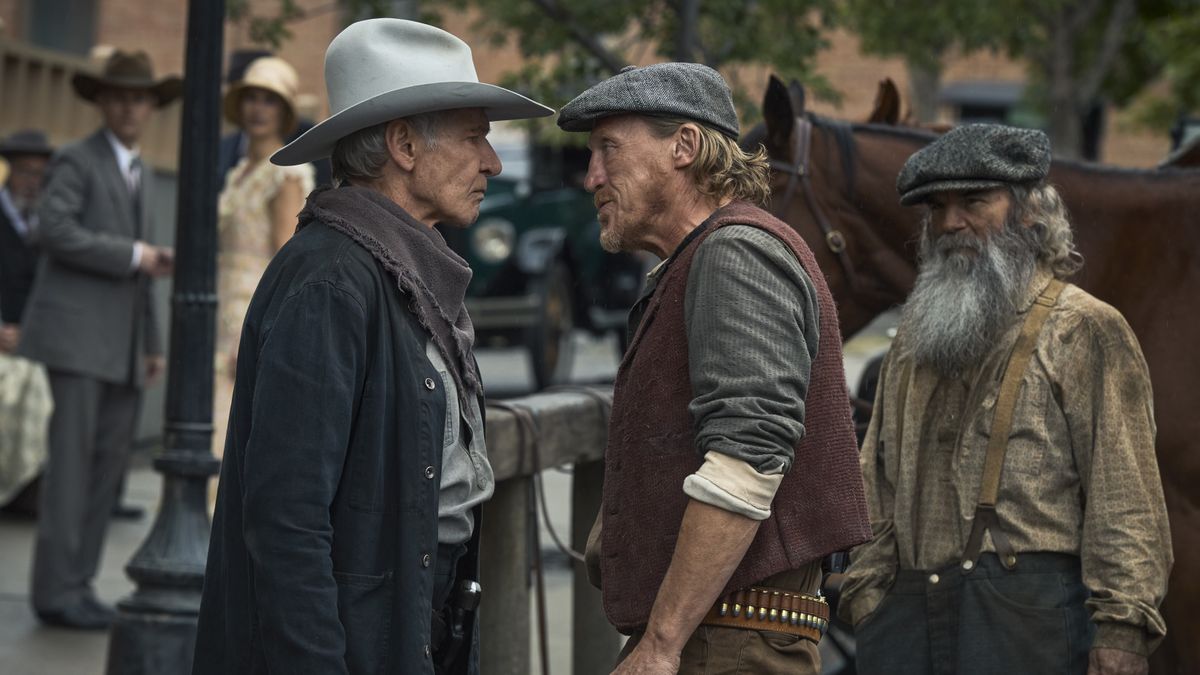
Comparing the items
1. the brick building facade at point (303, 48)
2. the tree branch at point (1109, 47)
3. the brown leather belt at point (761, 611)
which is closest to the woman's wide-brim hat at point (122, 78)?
the brown leather belt at point (761, 611)

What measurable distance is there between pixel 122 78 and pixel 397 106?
15.1 ft

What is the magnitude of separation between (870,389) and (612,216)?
6.94ft

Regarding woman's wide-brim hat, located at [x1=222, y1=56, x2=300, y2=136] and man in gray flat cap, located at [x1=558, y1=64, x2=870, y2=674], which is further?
woman's wide-brim hat, located at [x1=222, y1=56, x2=300, y2=136]

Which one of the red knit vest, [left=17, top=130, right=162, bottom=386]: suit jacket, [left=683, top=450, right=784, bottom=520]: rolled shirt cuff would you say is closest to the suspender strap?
the red knit vest

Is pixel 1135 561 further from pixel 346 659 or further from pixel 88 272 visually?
pixel 88 272

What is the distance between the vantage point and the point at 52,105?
10.6m

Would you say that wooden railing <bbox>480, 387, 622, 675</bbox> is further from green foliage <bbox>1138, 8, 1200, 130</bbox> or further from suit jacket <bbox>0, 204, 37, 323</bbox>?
green foliage <bbox>1138, 8, 1200, 130</bbox>

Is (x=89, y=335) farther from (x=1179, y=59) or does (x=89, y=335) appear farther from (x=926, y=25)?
(x=1179, y=59)

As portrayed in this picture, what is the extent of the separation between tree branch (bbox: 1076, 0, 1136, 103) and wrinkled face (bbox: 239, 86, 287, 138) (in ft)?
42.2

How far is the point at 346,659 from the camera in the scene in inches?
107

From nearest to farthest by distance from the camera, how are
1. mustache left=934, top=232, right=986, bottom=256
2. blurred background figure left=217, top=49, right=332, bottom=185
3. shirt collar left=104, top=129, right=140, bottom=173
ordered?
mustache left=934, top=232, right=986, bottom=256, shirt collar left=104, top=129, right=140, bottom=173, blurred background figure left=217, top=49, right=332, bottom=185

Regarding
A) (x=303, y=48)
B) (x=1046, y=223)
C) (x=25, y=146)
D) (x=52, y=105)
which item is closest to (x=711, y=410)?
(x=1046, y=223)

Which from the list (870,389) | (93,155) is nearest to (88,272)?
(93,155)

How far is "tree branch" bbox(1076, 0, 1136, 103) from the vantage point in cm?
1791
